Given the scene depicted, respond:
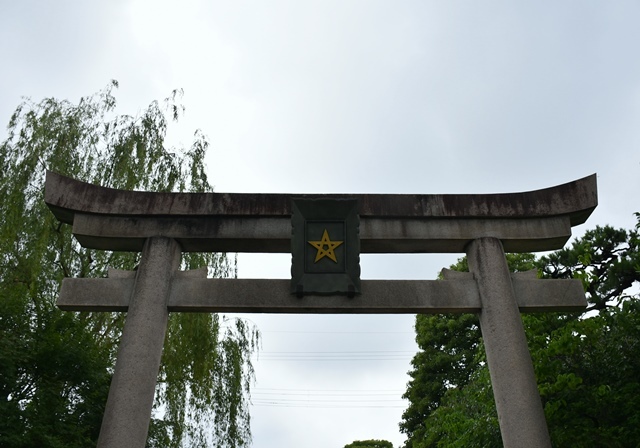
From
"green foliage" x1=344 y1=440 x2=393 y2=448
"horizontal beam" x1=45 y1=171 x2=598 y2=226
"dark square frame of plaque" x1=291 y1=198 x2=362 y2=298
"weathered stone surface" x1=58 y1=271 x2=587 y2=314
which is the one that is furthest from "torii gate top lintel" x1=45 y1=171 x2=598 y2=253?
"green foliage" x1=344 y1=440 x2=393 y2=448

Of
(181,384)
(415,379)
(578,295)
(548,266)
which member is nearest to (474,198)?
(578,295)

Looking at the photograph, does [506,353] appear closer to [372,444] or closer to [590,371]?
[590,371]

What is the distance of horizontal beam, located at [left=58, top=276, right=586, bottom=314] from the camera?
5.99m

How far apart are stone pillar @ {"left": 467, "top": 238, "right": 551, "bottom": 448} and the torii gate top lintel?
0.37 m

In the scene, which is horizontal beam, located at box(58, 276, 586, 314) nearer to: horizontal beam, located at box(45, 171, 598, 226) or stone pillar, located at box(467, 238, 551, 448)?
stone pillar, located at box(467, 238, 551, 448)

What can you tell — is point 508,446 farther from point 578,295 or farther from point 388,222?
point 388,222

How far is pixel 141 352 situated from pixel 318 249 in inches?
88.8

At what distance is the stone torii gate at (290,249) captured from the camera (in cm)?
580

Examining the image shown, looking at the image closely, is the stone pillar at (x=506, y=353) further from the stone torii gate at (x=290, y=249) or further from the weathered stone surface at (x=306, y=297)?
the weathered stone surface at (x=306, y=297)

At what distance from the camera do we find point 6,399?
24.4 ft

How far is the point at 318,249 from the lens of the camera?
6145mm

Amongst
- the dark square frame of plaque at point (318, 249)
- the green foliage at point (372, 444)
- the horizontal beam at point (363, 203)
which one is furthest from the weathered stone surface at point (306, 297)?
the green foliage at point (372, 444)

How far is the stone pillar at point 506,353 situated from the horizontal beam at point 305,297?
0.73ft

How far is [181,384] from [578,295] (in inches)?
322
